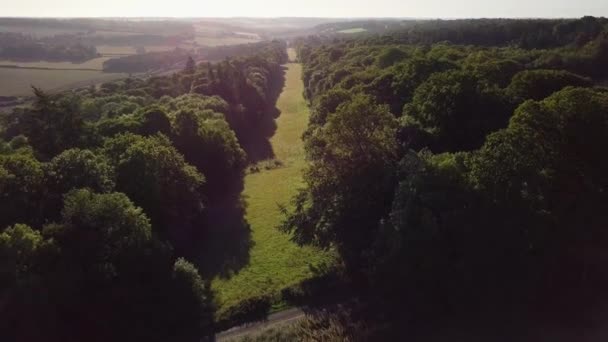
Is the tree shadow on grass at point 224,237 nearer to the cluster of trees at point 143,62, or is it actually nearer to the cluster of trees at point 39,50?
the cluster of trees at point 143,62

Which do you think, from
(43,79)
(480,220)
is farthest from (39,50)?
(480,220)

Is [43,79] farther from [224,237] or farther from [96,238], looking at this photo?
[96,238]

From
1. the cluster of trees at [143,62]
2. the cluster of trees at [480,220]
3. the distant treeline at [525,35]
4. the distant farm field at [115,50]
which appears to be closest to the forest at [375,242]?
the cluster of trees at [480,220]

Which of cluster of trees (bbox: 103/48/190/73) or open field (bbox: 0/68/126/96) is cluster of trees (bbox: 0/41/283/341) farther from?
cluster of trees (bbox: 103/48/190/73)

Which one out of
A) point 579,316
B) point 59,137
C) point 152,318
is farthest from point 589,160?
point 59,137

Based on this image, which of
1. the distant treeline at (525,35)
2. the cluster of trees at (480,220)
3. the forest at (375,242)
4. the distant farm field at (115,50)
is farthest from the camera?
the distant farm field at (115,50)

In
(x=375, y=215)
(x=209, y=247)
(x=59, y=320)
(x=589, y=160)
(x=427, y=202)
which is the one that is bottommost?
(x=209, y=247)

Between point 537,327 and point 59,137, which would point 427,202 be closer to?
point 537,327
